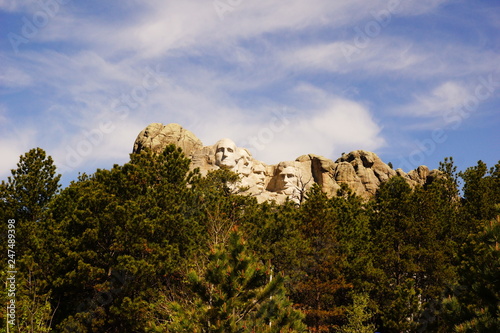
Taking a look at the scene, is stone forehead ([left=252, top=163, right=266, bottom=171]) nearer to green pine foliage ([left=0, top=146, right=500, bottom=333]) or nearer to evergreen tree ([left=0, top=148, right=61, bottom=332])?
green pine foliage ([left=0, top=146, right=500, bottom=333])

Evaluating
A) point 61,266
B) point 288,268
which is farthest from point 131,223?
point 288,268

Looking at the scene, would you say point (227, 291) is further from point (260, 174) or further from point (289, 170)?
point (260, 174)

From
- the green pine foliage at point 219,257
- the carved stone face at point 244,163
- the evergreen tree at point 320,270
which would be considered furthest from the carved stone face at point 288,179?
the evergreen tree at point 320,270

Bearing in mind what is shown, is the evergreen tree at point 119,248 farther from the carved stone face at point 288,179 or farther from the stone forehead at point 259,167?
the stone forehead at point 259,167

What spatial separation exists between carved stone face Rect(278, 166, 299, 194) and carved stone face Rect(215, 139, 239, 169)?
8.14 metres

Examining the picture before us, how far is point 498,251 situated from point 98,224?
52.9 ft

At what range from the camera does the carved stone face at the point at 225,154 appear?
2298 inches

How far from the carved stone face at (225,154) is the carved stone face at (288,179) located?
8.14 meters

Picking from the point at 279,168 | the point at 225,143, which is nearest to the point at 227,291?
the point at 225,143

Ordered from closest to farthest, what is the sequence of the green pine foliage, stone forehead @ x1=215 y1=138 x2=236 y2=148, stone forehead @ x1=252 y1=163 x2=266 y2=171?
the green pine foliage, stone forehead @ x1=215 y1=138 x2=236 y2=148, stone forehead @ x1=252 y1=163 x2=266 y2=171

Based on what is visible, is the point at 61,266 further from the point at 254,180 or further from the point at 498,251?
the point at 254,180

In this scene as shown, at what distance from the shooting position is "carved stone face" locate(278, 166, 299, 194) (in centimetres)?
6369

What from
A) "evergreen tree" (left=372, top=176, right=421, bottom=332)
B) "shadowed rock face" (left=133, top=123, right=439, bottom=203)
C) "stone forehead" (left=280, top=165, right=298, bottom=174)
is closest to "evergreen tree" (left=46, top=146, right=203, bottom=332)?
"evergreen tree" (left=372, top=176, right=421, bottom=332)

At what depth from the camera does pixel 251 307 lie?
1492 cm
